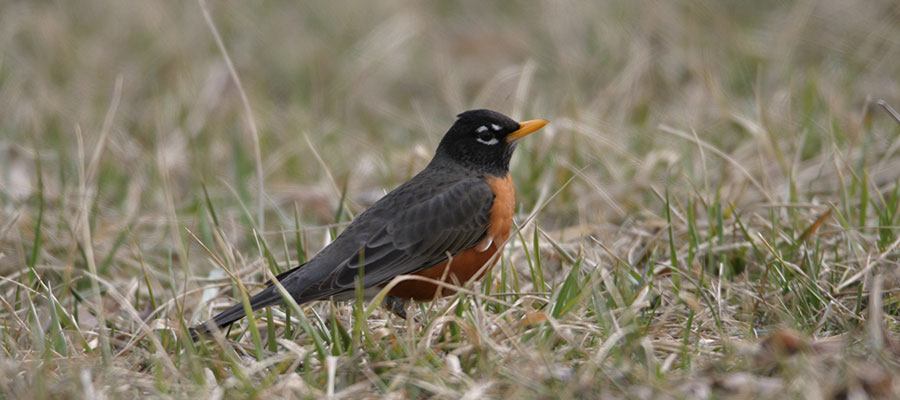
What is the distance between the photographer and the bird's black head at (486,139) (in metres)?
4.83

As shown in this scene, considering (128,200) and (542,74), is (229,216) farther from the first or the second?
(542,74)

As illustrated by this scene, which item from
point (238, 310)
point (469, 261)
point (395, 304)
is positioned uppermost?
point (238, 310)

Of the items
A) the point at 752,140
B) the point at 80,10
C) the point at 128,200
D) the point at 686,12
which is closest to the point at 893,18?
the point at 686,12

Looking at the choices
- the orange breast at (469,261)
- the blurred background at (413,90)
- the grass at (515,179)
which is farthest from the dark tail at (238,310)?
the blurred background at (413,90)

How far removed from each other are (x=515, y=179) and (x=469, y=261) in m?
1.67

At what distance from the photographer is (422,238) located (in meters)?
4.32

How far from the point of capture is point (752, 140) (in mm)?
6105

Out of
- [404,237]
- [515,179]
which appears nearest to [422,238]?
[404,237]

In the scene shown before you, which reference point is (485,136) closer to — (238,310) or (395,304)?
(395,304)

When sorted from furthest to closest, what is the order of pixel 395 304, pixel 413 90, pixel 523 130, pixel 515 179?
1. pixel 413 90
2. pixel 515 179
3. pixel 523 130
4. pixel 395 304

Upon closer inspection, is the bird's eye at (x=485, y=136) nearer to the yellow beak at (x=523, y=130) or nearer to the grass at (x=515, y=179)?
the yellow beak at (x=523, y=130)

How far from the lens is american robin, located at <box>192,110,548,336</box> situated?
409 cm

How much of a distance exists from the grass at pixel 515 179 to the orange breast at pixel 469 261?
11 cm

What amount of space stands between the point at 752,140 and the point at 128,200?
4192mm
